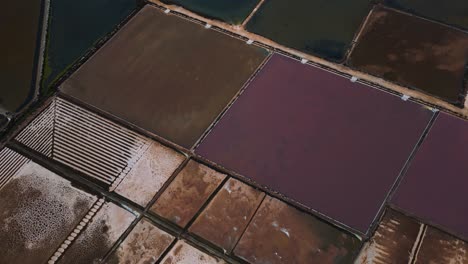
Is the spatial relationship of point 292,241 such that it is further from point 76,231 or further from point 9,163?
→ point 9,163

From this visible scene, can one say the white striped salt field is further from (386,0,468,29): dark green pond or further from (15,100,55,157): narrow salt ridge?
(386,0,468,29): dark green pond

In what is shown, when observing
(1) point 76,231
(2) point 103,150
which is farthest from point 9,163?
(1) point 76,231

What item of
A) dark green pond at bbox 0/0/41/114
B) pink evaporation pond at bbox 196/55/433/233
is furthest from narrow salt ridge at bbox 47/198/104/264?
dark green pond at bbox 0/0/41/114

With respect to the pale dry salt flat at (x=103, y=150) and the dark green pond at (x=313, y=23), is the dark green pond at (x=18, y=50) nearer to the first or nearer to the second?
the pale dry salt flat at (x=103, y=150)

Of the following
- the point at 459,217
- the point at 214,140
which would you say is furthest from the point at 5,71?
the point at 459,217

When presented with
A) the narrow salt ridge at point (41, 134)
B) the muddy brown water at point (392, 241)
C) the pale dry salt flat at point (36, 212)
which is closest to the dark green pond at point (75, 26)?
the narrow salt ridge at point (41, 134)
